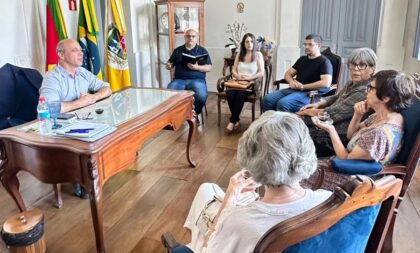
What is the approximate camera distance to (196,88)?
4.18 metres

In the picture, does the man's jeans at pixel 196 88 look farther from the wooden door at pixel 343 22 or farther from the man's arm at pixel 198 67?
the wooden door at pixel 343 22

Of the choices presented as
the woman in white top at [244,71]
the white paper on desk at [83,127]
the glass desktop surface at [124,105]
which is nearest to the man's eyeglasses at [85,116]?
the glass desktop surface at [124,105]

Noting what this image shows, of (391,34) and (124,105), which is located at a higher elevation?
(391,34)

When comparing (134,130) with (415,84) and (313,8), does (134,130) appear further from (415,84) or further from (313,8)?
(313,8)

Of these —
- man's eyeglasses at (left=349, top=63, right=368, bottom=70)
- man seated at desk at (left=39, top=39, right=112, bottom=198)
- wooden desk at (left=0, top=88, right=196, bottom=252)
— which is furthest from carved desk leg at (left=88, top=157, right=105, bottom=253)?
man's eyeglasses at (left=349, top=63, right=368, bottom=70)

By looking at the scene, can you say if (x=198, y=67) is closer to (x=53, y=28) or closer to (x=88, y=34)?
(x=88, y=34)

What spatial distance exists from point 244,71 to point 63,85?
2281mm

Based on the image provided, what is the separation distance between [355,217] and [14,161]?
186 centimetres

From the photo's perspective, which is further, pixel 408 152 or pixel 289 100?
pixel 289 100

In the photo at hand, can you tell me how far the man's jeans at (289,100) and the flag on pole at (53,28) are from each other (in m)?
2.28

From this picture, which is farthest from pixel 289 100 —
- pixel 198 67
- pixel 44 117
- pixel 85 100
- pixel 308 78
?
pixel 44 117

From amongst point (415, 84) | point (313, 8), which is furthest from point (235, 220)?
point (313, 8)

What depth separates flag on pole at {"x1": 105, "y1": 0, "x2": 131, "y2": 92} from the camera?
4320 millimetres

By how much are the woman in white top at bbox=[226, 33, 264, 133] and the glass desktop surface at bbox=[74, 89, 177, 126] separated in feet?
4.15
